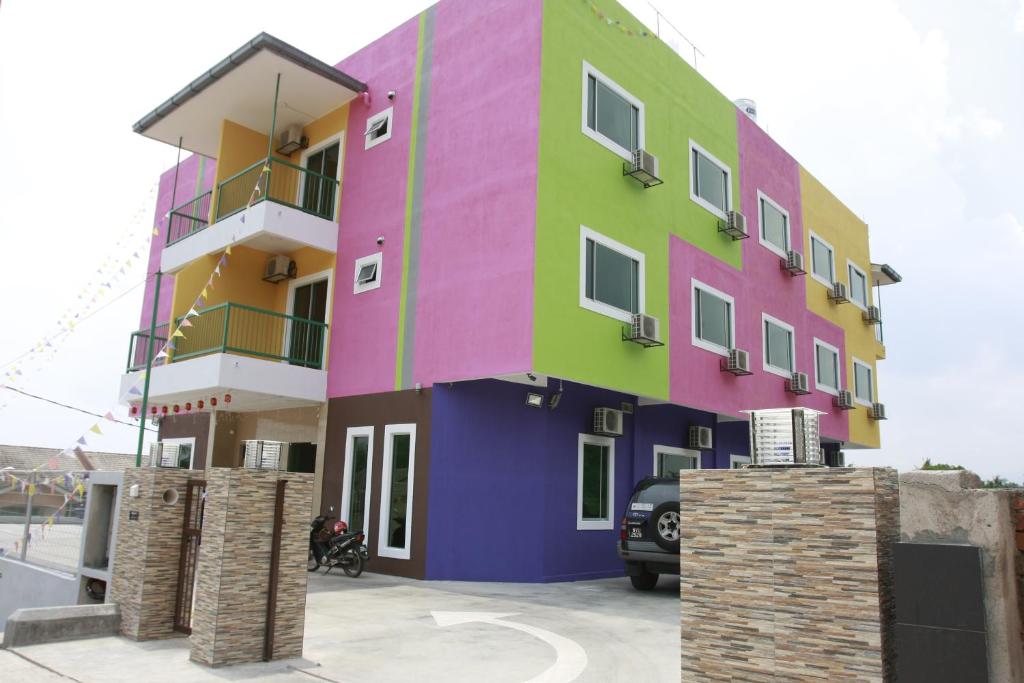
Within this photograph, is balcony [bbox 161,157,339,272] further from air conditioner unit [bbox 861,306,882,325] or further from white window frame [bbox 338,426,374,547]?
air conditioner unit [bbox 861,306,882,325]

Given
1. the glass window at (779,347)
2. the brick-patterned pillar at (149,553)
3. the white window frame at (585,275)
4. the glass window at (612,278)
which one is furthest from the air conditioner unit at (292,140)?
the glass window at (779,347)

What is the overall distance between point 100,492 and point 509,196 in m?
6.98

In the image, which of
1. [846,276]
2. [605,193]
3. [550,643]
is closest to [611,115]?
[605,193]

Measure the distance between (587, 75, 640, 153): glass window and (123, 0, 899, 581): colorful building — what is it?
2.3 inches

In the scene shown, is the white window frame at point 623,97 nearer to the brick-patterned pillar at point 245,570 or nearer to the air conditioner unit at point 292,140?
the air conditioner unit at point 292,140

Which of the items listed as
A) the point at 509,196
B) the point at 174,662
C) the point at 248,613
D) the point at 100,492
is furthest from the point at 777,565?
the point at 509,196

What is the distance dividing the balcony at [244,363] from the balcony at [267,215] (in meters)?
1.43

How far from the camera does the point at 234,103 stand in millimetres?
15594

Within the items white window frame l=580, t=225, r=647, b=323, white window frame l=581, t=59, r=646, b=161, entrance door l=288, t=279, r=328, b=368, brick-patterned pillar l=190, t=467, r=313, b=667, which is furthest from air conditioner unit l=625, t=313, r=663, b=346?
brick-patterned pillar l=190, t=467, r=313, b=667

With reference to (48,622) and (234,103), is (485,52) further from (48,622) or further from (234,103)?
(48,622)

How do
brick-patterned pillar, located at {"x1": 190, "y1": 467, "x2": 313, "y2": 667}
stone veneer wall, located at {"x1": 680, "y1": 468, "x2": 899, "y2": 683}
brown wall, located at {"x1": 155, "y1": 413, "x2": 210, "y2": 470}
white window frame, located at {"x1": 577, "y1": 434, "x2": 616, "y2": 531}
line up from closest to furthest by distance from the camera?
1. stone veneer wall, located at {"x1": 680, "y1": 468, "x2": 899, "y2": 683}
2. brick-patterned pillar, located at {"x1": 190, "y1": 467, "x2": 313, "y2": 667}
3. white window frame, located at {"x1": 577, "y1": 434, "x2": 616, "y2": 531}
4. brown wall, located at {"x1": 155, "y1": 413, "x2": 210, "y2": 470}

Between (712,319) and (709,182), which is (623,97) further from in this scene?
(712,319)

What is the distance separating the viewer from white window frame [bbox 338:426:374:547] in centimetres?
1297

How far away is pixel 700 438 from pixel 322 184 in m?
9.62
